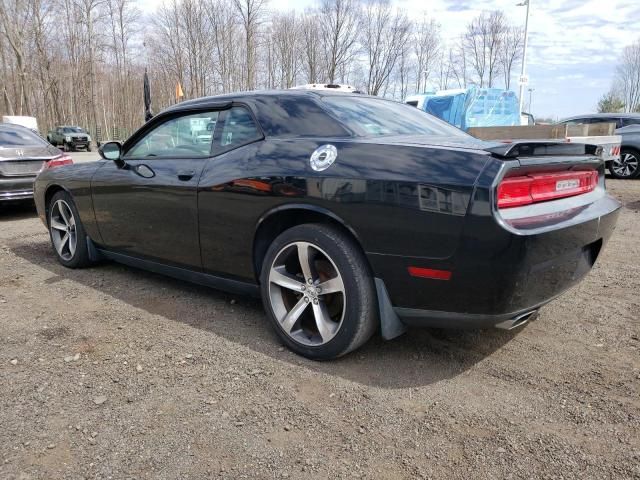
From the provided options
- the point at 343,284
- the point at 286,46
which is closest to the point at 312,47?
the point at 286,46

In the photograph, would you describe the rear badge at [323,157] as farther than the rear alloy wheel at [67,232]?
No

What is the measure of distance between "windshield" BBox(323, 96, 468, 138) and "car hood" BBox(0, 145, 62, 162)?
6.01m

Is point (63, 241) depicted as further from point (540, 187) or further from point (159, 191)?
point (540, 187)

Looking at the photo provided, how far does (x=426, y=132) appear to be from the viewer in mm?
3072

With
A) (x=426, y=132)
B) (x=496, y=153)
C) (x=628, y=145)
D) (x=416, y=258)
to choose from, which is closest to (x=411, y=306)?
(x=416, y=258)

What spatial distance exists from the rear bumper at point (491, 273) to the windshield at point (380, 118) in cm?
87

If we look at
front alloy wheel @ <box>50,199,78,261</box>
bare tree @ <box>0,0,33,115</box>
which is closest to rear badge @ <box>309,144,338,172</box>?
front alloy wheel @ <box>50,199,78,261</box>

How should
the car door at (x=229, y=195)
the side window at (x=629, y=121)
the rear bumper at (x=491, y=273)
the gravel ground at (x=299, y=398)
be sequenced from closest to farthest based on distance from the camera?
the gravel ground at (x=299, y=398) < the rear bumper at (x=491, y=273) < the car door at (x=229, y=195) < the side window at (x=629, y=121)

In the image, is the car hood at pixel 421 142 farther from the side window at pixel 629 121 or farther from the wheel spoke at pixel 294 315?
the side window at pixel 629 121

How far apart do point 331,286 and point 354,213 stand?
16.9 inches

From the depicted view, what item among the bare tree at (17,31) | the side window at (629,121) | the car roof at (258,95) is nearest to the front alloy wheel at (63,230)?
the car roof at (258,95)

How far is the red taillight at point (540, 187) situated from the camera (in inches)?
83.6

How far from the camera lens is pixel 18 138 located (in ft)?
24.7

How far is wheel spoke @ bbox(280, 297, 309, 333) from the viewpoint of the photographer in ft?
9.01
